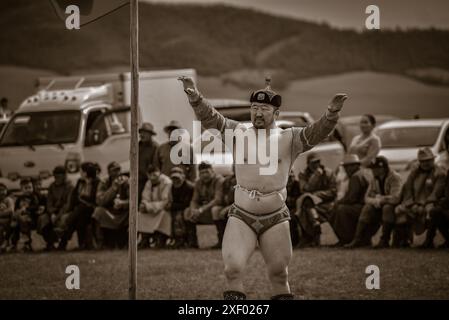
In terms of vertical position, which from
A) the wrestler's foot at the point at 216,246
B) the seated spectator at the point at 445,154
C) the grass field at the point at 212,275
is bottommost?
the grass field at the point at 212,275

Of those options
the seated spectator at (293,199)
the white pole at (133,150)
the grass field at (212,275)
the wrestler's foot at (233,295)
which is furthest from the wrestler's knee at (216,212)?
the wrestler's foot at (233,295)

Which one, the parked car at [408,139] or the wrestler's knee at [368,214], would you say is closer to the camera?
the wrestler's knee at [368,214]

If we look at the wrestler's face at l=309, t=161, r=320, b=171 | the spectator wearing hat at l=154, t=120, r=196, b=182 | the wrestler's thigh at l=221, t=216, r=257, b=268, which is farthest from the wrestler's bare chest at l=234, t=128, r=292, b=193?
the spectator wearing hat at l=154, t=120, r=196, b=182

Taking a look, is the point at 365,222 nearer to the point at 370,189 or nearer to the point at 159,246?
the point at 370,189

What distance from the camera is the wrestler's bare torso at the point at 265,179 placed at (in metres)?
6.97

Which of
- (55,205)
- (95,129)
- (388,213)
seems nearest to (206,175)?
(55,205)

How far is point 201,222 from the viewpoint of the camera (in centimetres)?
1285

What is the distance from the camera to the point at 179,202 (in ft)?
43.0

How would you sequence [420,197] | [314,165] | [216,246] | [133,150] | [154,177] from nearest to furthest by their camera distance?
[133,150], [420,197], [216,246], [314,165], [154,177]

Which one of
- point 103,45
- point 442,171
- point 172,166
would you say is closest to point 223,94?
point 103,45

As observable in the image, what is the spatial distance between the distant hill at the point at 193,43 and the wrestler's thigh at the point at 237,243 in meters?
14.2

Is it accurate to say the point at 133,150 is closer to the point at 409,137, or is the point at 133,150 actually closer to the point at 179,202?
the point at 179,202

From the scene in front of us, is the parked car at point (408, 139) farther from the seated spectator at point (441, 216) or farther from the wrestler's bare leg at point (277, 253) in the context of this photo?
the wrestler's bare leg at point (277, 253)

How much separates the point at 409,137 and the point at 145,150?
4.65m
